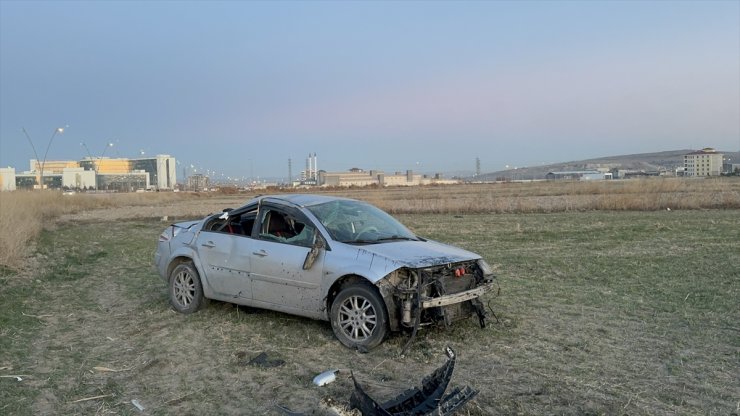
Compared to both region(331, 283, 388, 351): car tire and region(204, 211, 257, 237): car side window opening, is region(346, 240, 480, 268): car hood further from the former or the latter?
region(204, 211, 257, 237): car side window opening

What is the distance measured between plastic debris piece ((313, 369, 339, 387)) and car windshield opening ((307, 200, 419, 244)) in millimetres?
1836

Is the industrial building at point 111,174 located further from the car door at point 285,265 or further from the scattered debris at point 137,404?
the scattered debris at point 137,404

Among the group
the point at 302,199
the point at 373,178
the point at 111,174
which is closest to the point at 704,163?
the point at 373,178

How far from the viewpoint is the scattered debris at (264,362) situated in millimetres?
5844

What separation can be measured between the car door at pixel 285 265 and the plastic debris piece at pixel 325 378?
140cm

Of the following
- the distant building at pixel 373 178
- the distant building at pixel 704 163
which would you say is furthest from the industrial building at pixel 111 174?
the distant building at pixel 704 163

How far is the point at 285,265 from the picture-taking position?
6.94 metres

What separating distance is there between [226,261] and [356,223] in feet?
5.78

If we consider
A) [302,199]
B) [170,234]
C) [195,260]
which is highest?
[302,199]

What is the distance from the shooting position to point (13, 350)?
6629mm

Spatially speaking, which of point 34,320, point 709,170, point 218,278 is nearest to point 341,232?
point 218,278

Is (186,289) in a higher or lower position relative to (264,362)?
higher

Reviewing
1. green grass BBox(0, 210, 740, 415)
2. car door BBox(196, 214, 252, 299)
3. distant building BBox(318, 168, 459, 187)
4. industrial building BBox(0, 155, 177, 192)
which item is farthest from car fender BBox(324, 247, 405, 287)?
distant building BBox(318, 168, 459, 187)

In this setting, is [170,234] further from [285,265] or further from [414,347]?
[414,347]
